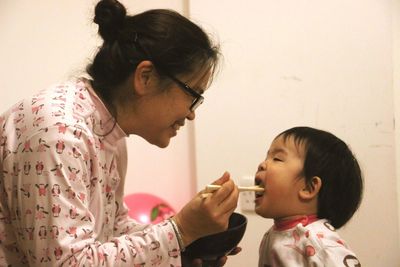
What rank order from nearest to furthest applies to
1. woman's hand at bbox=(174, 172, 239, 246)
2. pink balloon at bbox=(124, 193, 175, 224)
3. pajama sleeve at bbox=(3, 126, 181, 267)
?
pajama sleeve at bbox=(3, 126, 181, 267) → woman's hand at bbox=(174, 172, 239, 246) → pink balloon at bbox=(124, 193, 175, 224)

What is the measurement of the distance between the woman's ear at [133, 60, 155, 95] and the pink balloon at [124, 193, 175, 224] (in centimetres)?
96

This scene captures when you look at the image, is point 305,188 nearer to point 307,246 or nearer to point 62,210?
point 307,246

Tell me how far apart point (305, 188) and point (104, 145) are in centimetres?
52

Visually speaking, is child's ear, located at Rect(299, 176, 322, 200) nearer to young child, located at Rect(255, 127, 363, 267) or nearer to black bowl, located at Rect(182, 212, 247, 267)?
young child, located at Rect(255, 127, 363, 267)

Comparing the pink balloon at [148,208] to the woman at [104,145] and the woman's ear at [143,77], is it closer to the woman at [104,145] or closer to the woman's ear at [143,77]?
the woman at [104,145]

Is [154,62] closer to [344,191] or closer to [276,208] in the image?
[276,208]

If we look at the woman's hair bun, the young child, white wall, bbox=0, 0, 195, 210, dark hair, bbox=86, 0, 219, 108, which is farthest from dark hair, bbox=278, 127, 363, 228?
white wall, bbox=0, 0, 195, 210

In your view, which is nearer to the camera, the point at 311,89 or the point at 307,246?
the point at 307,246

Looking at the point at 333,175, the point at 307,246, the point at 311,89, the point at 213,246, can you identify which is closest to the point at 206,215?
the point at 213,246

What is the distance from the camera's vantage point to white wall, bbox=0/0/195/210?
6.10ft

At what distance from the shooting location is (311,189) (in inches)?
41.2

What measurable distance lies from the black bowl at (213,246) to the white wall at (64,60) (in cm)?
92

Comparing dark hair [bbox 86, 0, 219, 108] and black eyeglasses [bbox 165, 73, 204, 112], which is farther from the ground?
dark hair [bbox 86, 0, 219, 108]

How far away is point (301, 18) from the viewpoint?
163 cm
